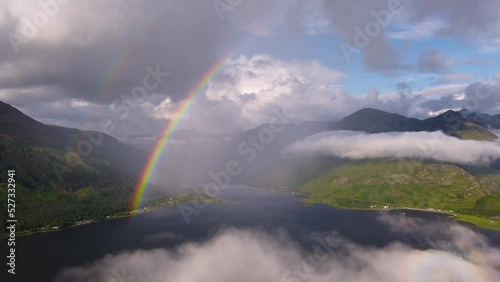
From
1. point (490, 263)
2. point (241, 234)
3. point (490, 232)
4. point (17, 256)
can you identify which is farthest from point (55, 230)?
point (490, 232)

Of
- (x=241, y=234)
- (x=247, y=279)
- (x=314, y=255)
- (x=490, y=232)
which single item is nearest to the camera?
(x=247, y=279)

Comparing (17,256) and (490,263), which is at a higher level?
(17,256)

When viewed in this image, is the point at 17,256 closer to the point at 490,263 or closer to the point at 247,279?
the point at 247,279

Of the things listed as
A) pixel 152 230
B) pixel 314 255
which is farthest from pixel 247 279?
pixel 152 230

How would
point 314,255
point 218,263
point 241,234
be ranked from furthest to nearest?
point 241,234 → point 314,255 → point 218,263

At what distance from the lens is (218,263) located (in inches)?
5113

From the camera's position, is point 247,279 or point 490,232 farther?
point 490,232

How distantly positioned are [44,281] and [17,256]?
125 ft

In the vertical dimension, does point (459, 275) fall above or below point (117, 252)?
below

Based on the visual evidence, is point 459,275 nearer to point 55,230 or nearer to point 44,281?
point 44,281

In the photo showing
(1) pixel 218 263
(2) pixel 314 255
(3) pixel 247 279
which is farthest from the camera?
(2) pixel 314 255

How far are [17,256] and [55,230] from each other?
4785cm

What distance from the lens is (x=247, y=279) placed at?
374 ft

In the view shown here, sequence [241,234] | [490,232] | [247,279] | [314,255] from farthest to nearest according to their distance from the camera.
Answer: [490,232] → [241,234] → [314,255] → [247,279]
